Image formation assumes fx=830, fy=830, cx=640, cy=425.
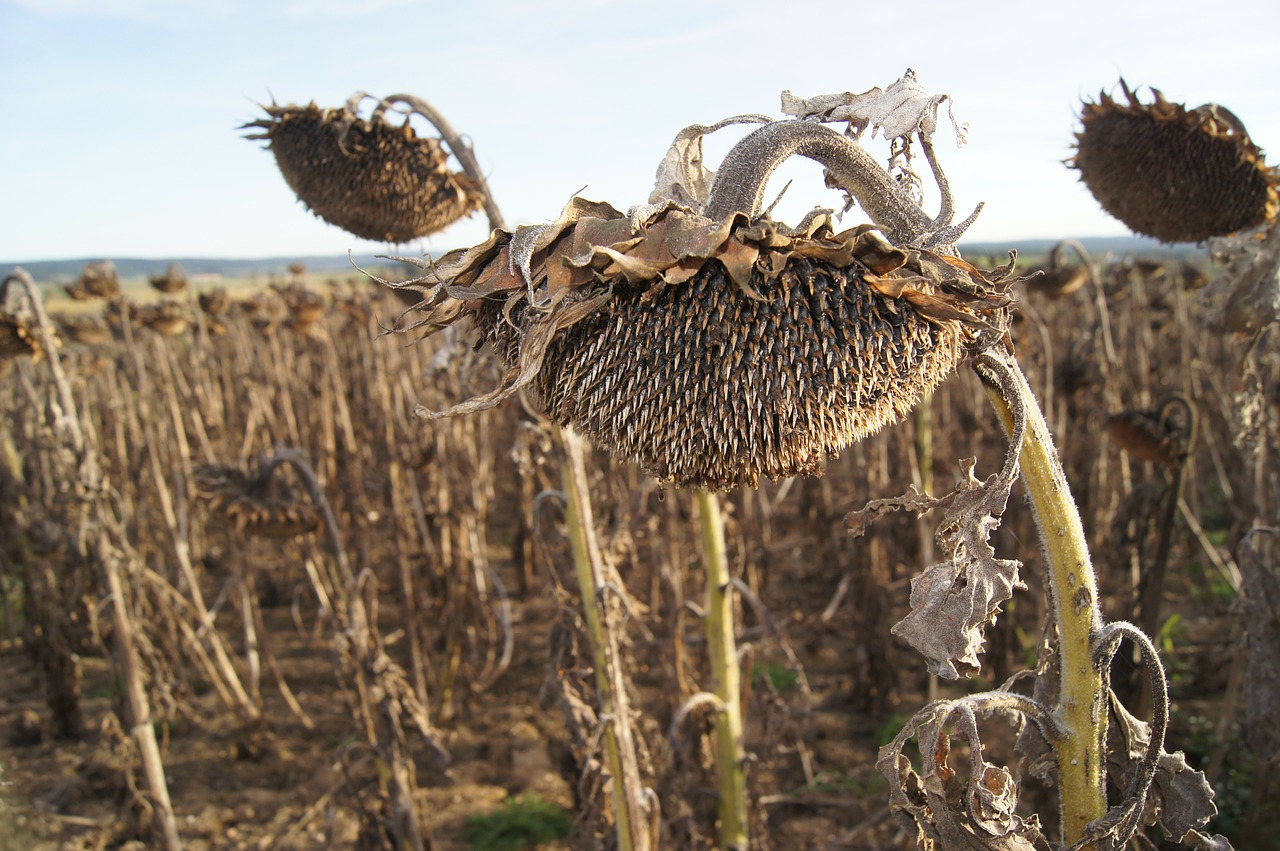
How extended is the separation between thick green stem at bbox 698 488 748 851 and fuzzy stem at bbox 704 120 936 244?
4.37 feet

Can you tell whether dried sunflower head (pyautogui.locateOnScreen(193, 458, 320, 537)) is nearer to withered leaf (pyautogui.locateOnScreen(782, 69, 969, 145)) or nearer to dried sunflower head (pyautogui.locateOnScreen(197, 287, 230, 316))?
withered leaf (pyautogui.locateOnScreen(782, 69, 969, 145))

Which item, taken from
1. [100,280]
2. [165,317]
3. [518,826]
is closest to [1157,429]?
[518,826]

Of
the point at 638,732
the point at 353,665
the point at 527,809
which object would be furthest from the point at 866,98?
the point at 527,809

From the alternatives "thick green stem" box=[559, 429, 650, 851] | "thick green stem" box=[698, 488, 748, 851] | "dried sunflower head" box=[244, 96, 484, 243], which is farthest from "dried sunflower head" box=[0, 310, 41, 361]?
"thick green stem" box=[698, 488, 748, 851]

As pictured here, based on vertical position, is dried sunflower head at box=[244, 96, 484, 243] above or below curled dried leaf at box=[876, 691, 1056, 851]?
above

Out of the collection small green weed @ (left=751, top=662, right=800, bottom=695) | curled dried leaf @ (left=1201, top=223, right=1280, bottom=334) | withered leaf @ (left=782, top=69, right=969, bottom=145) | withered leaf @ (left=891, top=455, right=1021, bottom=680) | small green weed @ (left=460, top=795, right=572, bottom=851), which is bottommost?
small green weed @ (left=460, top=795, right=572, bottom=851)

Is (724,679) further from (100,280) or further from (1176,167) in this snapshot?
(100,280)

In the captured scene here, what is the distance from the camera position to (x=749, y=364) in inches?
42.9

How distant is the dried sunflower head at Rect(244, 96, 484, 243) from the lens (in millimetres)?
2320

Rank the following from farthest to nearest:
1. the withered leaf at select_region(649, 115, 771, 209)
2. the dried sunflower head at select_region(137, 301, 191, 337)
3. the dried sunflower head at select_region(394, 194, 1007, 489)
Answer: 1. the dried sunflower head at select_region(137, 301, 191, 337)
2. the withered leaf at select_region(649, 115, 771, 209)
3. the dried sunflower head at select_region(394, 194, 1007, 489)

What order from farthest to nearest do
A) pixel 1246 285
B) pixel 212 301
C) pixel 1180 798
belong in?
1. pixel 212 301
2. pixel 1246 285
3. pixel 1180 798

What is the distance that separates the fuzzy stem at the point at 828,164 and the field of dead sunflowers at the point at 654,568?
12 mm

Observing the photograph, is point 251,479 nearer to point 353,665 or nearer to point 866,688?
point 353,665

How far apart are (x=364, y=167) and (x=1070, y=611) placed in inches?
81.1
